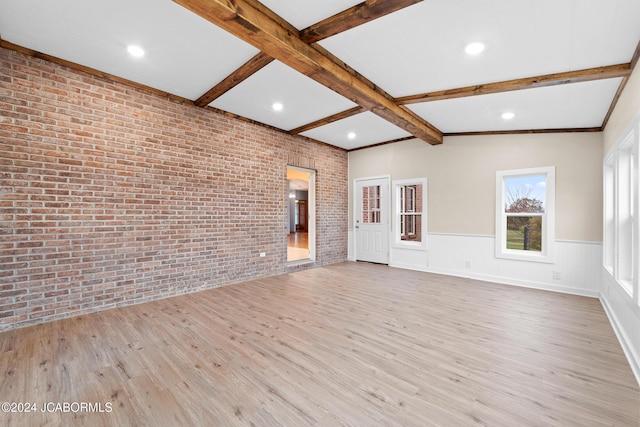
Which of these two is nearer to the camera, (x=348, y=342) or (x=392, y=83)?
(x=348, y=342)

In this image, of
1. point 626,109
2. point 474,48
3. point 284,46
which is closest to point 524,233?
point 626,109

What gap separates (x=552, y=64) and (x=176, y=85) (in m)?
4.16

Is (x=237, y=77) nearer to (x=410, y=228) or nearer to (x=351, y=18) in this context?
(x=351, y=18)

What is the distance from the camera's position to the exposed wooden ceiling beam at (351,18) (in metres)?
1.97

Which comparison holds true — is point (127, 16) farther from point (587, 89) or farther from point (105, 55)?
point (587, 89)

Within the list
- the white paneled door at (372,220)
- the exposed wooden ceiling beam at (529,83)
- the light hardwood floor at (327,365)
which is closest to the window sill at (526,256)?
the light hardwood floor at (327,365)

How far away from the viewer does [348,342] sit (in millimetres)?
2572

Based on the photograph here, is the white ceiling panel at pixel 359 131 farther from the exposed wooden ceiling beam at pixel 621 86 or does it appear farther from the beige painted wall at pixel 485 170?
the exposed wooden ceiling beam at pixel 621 86

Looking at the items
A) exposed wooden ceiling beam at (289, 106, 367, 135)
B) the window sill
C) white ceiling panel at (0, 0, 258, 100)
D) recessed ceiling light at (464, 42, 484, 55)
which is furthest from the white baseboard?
white ceiling panel at (0, 0, 258, 100)

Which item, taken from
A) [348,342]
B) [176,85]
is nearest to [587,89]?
[348,342]

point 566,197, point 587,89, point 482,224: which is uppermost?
point 587,89

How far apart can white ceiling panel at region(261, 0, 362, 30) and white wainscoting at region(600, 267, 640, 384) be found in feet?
10.7

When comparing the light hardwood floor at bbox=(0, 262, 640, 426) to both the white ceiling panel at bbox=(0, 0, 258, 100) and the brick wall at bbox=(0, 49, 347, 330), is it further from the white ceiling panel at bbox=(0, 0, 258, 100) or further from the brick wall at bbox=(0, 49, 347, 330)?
the white ceiling panel at bbox=(0, 0, 258, 100)

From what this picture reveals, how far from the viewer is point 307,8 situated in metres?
2.16
